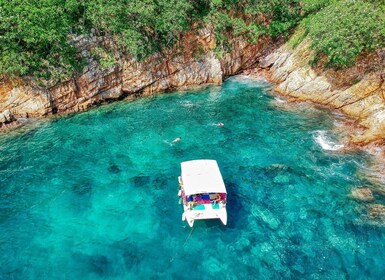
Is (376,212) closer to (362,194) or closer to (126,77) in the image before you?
(362,194)

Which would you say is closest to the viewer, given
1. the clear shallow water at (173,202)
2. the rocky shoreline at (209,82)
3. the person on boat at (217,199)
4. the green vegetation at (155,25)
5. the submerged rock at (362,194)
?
the clear shallow water at (173,202)

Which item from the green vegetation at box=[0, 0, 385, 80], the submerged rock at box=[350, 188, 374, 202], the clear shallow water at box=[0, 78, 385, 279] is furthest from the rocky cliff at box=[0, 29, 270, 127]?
the submerged rock at box=[350, 188, 374, 202]

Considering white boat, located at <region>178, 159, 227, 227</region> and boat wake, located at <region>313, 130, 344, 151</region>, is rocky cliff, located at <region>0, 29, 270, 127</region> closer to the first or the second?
boat wake, located at <region>313, 130, 344, 151</region>

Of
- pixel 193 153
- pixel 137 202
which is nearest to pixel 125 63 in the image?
pixel 193 153

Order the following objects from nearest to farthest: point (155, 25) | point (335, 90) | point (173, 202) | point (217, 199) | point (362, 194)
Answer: point (217, 199) → point (362, 194) → point (173, 202) → point (335, 90) → point (155, 25)

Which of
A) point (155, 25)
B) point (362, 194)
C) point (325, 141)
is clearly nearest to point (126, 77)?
point (155, 25)

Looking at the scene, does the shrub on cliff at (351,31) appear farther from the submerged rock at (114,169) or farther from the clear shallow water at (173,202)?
the submerged rock at (114,169)

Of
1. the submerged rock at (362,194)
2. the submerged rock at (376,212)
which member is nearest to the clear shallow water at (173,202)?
the submerged rock at (362,194)

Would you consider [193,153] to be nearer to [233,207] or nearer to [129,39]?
[233,207]
